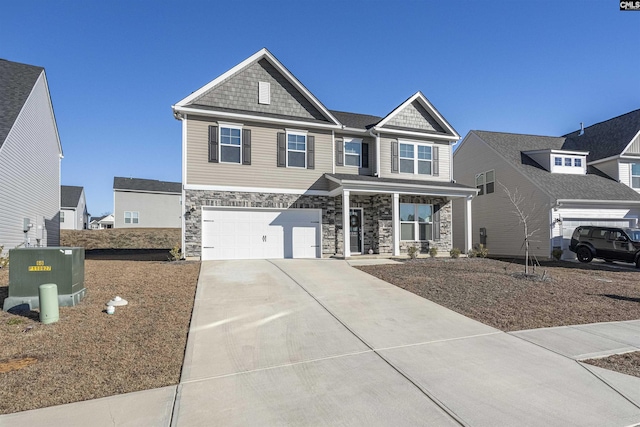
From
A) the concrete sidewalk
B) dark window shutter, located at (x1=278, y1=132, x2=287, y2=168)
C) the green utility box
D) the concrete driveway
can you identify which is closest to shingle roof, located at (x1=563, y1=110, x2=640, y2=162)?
dark window shutter, located at (x1=278, y1=132, x2=287, y2=168)

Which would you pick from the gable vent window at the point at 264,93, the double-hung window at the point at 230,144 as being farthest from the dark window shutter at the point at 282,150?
the double-hung window at the point at 230,144

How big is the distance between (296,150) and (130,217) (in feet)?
85.2

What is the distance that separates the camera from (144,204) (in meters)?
34.1

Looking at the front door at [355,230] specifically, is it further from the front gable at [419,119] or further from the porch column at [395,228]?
the front gable at [419,119]

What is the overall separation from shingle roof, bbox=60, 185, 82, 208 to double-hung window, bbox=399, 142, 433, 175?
36127mm

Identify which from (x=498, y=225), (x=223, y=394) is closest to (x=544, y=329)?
(x=223, y=394)

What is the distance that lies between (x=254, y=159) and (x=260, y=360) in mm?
10243

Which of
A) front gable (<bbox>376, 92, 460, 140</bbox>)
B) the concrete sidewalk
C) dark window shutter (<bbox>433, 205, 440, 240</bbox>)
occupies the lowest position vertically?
the concrete sidewalk

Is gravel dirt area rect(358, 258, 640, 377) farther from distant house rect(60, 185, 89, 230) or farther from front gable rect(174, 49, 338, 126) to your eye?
distant house rect(60, 185, 89, 230)

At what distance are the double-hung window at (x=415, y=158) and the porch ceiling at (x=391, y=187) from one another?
92 cm

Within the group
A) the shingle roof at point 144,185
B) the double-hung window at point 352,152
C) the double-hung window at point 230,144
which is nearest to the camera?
the double-hung window at point 230,144

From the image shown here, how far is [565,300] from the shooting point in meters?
7.78

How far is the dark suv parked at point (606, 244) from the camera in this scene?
14309 millimetres

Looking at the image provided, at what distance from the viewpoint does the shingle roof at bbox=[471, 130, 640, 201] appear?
690 inches
